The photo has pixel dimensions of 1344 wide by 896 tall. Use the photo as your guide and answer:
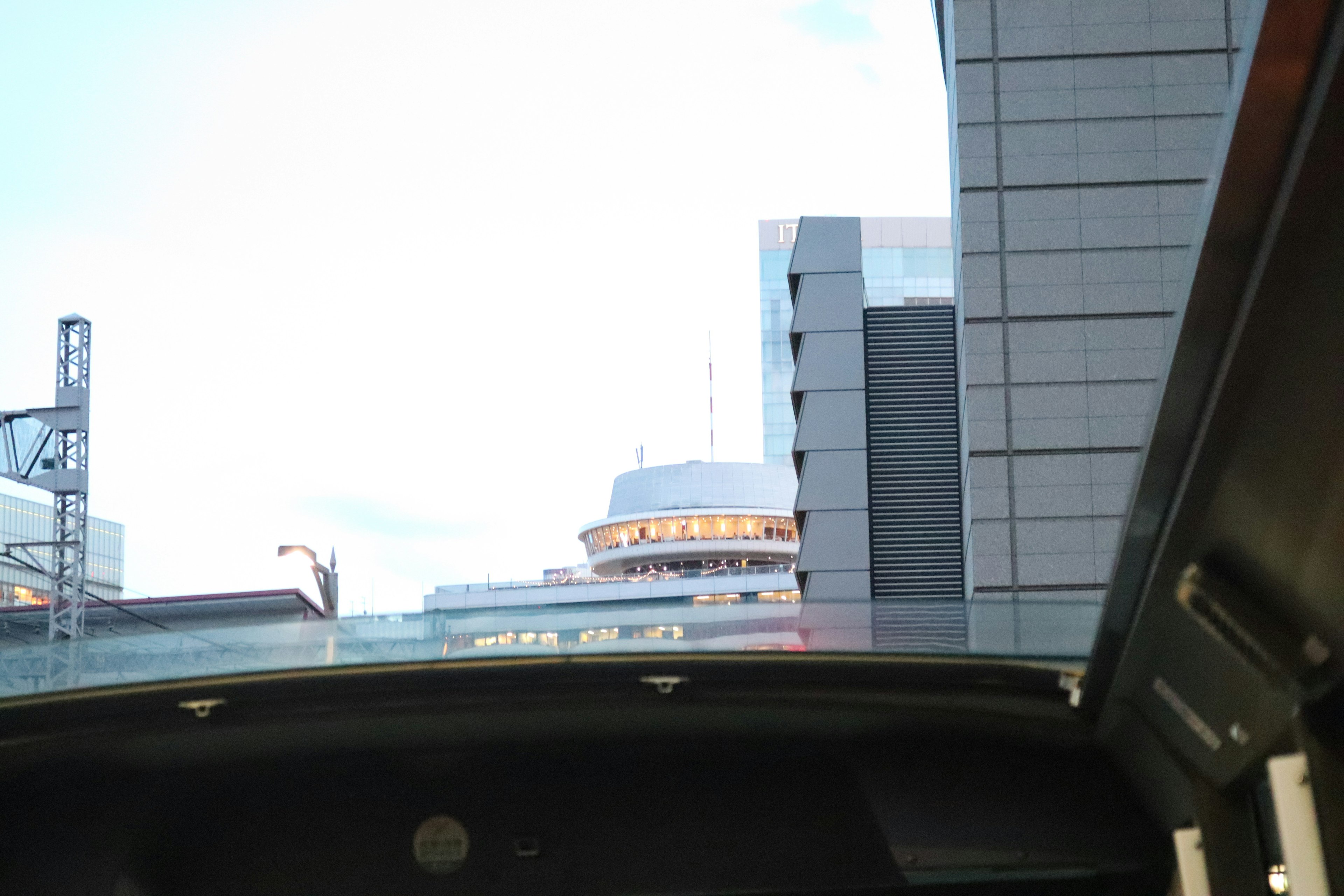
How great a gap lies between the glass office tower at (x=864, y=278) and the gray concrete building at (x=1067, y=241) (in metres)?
43.2

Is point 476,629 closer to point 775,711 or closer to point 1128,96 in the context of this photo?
point 775,711

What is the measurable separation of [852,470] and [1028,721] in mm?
10652

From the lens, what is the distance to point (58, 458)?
31.3 meters

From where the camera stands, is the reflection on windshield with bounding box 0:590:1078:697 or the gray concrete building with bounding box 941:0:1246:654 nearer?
the reflection on windshield with bounding box 0:590:1078:697

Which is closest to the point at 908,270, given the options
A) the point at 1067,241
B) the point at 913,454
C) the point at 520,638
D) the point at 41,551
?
the point at 41,551

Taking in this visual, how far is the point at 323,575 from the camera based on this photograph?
95.7 feet

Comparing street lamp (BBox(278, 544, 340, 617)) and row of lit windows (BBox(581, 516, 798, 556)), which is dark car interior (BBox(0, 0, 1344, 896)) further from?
row of lit windows (BBox(581, 516, 798, 556))

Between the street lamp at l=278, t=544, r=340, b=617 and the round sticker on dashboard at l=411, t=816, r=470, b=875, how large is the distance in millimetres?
12480

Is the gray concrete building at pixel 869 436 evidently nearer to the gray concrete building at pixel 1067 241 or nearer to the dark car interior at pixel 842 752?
the gray concrete building at pixel 1067 241

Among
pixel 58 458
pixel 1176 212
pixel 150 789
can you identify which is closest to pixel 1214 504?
pixel 150 789

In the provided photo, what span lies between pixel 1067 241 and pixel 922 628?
417 inches

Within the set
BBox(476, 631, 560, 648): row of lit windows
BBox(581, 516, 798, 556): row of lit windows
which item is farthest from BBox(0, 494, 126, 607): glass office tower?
BBox(476, 631, 560, 648): row of lit windows

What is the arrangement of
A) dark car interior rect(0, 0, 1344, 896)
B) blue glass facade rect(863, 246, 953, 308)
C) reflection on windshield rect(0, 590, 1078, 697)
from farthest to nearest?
blue glass facade rect(863, 246, 953, 308) → reflection on windshield rect(0, 590, 1078, 697) → dark car interior rect(0, 0, 1344, 896)

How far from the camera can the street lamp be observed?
2630 centimetres
